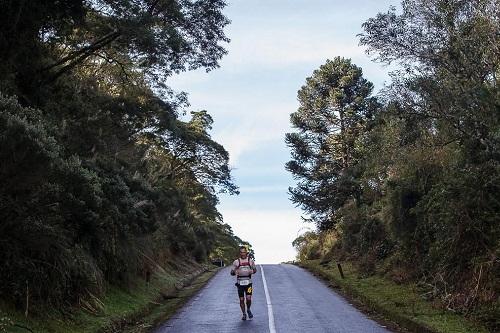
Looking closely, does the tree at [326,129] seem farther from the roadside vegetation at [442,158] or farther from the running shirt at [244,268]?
the running shirt at [244,268]

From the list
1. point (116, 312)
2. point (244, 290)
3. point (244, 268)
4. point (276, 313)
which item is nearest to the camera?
point (116, 312)

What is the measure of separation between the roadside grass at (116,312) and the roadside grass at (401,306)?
595cm

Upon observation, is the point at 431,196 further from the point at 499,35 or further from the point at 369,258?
the point at 369,258

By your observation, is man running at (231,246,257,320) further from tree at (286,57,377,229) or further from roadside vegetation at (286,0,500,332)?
tree at (286,57,377,229)

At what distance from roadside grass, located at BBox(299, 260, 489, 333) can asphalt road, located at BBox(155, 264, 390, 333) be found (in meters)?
0.57

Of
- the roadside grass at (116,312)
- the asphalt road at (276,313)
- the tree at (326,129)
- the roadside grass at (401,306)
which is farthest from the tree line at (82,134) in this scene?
the tree at (326,129)

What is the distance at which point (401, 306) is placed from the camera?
46.8 ft

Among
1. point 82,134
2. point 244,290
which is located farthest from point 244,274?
point 82,134

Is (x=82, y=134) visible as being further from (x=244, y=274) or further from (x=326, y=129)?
(x=326, y=129)

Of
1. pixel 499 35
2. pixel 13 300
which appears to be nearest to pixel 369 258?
pixel 499 35

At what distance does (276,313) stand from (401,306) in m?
3.33

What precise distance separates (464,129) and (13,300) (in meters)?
13.0

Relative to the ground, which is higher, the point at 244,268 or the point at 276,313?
the point at 244,268

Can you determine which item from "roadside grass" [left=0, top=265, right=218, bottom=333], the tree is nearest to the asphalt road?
"roadside grass" [left=0, top=265, right=218, bottom=333]
